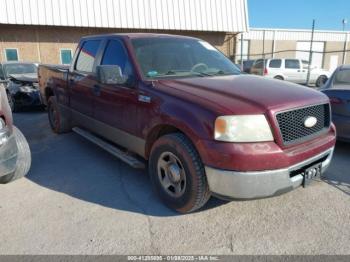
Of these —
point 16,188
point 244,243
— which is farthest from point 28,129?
point 244,243

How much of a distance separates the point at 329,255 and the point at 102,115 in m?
3.20

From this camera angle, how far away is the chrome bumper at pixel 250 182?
2.70 metres

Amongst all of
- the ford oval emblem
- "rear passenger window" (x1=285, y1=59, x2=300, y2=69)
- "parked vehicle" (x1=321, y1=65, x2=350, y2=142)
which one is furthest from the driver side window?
"rear passenger window" (x1=285, y1=59, x2=300, y2=69)

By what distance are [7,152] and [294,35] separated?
104ft

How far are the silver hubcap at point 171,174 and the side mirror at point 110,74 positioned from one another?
3.47ft

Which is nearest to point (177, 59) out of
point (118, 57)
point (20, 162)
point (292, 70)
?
point (118, 57)

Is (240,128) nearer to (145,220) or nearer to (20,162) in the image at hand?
(145,220)

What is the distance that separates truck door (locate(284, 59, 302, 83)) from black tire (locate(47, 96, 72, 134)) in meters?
14.9

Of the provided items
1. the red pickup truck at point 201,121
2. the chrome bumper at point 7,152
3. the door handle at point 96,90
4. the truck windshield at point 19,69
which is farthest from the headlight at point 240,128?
the truck windshield at point 19,69

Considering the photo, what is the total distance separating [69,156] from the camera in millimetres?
5207

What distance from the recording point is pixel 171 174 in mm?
3293

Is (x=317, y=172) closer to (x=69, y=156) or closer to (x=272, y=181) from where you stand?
(x=272, y=181)

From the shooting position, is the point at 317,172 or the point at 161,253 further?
the point at 317,172

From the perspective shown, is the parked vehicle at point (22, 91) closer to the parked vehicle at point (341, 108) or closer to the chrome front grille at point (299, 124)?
the parked vehicle at point (341, 108)
